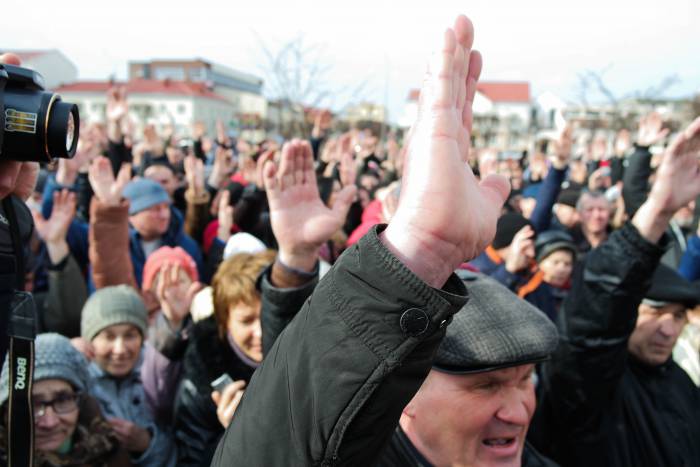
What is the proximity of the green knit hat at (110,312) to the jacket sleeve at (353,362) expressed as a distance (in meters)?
2.17

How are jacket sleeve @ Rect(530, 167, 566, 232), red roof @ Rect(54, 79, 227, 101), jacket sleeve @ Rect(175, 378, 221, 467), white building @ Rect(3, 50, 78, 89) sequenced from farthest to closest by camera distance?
red roof @ Rect(54, 79, 227, 101)
white building @ Rect(3, 50, 78, 89)
jacket sleeve @ Rect(530, 167, 566, 232)
jacket sleeve @ Rect(175, 378, 221, 467)

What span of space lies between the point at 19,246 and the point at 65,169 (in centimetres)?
446

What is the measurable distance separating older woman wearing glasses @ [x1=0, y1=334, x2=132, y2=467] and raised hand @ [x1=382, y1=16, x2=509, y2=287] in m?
1.85

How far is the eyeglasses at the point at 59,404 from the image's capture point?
2174mm

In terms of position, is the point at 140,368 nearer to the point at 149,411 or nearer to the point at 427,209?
the point at 149,411

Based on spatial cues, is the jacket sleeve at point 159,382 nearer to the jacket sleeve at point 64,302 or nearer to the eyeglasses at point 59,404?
the eyeglasses at point 59,404

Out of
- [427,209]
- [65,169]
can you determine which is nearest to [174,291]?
[427,209]

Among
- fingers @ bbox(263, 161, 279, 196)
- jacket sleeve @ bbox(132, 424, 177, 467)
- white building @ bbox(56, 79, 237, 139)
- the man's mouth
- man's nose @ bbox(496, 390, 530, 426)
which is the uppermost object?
white building @ bbox(56, 79, 237, 139)

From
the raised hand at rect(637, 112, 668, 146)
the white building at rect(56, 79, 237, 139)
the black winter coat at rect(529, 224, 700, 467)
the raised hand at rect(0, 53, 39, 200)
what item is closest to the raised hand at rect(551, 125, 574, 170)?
the raised hand at rect(637, 112, 668, 146)

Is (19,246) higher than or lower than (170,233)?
higher

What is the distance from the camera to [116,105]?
6137 millimetres

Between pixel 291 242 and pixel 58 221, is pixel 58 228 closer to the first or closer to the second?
pixel 58 221

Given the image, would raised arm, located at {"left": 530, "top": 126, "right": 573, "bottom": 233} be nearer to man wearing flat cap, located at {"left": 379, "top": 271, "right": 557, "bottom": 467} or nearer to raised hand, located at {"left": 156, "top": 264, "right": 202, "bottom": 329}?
raised hand, located at {"left": 156, "top": 264, "right": 202, "bottom": 329}

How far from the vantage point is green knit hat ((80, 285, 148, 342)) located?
2.82m
